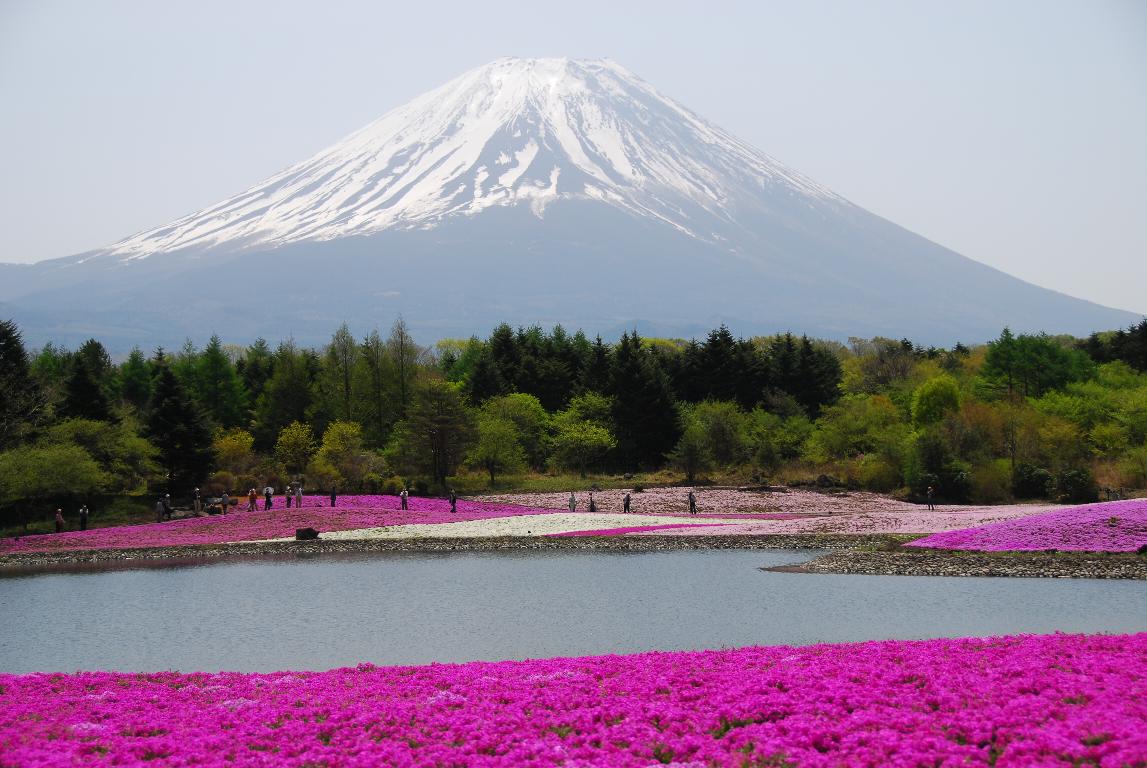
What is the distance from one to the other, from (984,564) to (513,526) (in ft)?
76.2

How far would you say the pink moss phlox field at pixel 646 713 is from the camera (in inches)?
538

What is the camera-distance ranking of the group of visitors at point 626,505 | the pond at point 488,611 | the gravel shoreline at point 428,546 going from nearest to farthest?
the pond at point 488,611 < the gravel shoreline at point 428,546 < the group of visitors at point 626,505

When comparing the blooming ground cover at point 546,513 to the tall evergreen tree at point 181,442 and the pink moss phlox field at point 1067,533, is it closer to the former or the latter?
the pink moss phlox field at point 1067,533

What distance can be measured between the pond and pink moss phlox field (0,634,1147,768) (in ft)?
16.0

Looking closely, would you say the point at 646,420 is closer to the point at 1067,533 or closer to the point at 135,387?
the point at 1067,533

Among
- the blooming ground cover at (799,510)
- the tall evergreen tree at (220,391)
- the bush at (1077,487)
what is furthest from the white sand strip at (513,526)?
the tall evergreen tree at (220,391)

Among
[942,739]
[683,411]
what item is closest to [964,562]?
[942,739]

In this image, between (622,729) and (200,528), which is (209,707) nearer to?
(622,729)

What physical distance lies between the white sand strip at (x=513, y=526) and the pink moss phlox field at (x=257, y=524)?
1.62m

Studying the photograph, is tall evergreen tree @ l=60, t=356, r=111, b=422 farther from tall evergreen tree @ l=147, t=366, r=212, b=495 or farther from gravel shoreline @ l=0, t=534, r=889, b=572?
gravel shoreline @ l=0, t=534, r=889, b=572

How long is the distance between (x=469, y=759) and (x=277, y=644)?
14.0m

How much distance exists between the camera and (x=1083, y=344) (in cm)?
9612

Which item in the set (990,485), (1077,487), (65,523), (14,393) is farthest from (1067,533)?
(14,393)

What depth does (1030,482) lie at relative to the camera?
5866 cm
